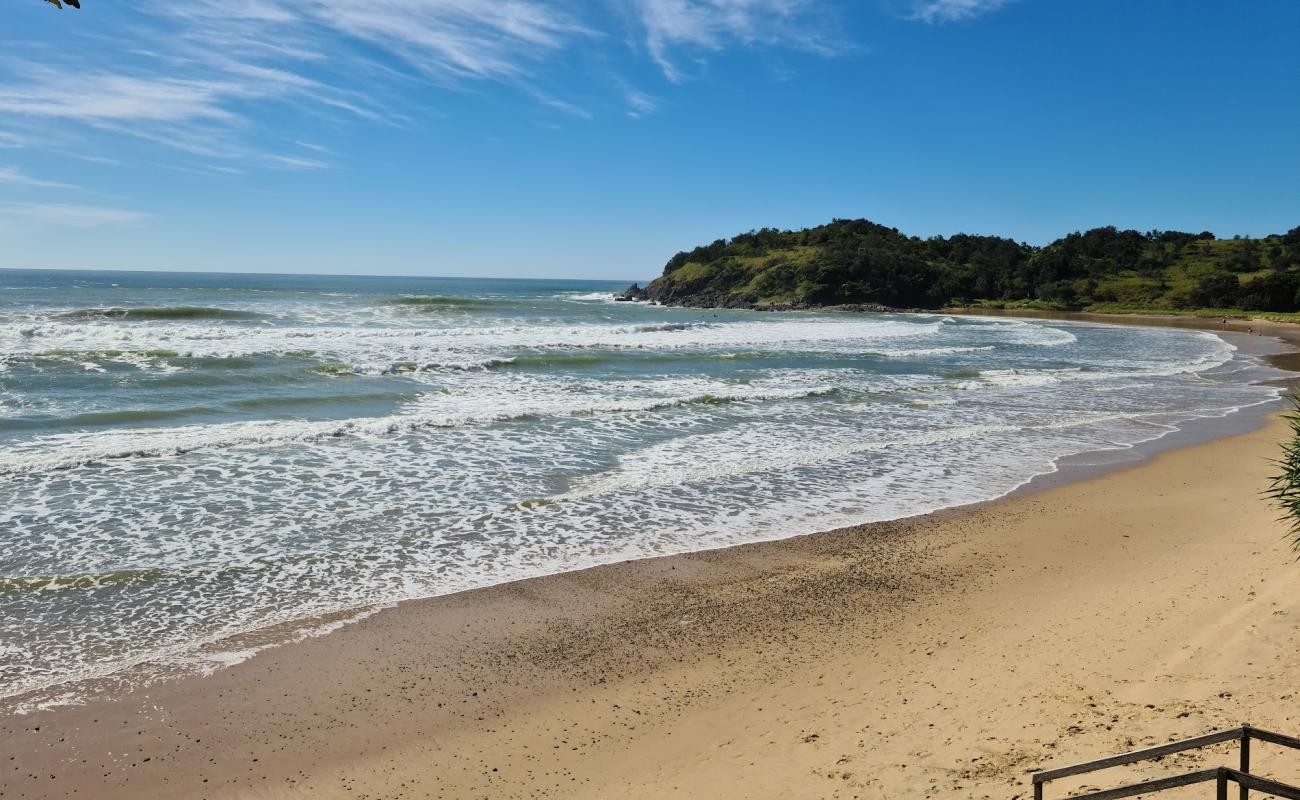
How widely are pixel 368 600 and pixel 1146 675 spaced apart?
742cm

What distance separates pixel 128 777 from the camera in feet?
18.8

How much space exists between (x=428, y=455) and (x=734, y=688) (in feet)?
32.9

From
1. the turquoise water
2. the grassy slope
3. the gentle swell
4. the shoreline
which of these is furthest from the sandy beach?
the grassy slope

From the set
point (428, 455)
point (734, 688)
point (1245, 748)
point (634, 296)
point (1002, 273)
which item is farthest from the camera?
point (634, 296)

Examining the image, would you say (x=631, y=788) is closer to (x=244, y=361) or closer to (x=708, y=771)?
(x=708, y=771)

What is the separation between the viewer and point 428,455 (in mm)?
15633

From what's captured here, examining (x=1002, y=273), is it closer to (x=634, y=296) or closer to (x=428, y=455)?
(x=634, y=296)

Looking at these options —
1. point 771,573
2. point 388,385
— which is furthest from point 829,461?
point 388,385

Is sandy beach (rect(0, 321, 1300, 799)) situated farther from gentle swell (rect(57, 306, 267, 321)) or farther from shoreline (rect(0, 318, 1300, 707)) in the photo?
gentle swell (rect(57, 306, 267, 321))

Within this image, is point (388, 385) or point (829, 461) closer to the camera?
point (829, 461)

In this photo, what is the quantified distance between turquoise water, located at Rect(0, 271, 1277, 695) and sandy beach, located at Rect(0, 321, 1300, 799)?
117 cm

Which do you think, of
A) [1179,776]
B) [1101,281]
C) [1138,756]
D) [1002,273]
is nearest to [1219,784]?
[1179,776]

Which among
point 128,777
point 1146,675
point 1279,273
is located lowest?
point 128,777

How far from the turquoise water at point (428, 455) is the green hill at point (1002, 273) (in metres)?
47.5
